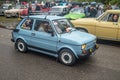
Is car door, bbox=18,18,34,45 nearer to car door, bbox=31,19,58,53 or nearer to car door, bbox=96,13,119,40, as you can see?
car door, bbox=31,19,58,53

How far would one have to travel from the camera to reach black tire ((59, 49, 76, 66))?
21.5ft

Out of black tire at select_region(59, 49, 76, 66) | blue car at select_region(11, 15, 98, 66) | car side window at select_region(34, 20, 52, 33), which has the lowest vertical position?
black tire at select_region(59, 49, 76, 66)

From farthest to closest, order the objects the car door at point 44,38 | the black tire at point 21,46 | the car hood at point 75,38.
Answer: the black tire at point 21,46, the car door at point 44,38, the car hood at point 75,38

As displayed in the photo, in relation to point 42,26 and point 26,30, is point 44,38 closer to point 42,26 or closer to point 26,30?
point 42,26

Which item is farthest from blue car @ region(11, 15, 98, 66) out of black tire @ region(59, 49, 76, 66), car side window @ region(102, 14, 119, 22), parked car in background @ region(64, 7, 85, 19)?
parked car in background @ region(64, 7, 85, 19)

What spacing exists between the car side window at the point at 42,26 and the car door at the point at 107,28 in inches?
134

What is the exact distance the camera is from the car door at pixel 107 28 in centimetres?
934

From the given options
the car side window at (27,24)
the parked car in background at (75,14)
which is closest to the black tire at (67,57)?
the car side window at (27,24)

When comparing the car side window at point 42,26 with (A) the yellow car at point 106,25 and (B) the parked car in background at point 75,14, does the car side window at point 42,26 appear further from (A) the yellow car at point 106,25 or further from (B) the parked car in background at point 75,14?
(B) the parked car in background at point 75,14

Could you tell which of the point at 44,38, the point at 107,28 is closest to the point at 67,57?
the point at 44,38

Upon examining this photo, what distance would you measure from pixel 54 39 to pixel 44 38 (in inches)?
17.8

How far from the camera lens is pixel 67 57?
6.66m

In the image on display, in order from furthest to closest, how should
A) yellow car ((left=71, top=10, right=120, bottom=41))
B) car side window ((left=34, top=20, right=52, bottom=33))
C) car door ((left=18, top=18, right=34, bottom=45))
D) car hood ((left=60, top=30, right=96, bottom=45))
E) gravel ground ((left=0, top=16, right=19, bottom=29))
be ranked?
gravel ground ((left=0, top=16, right=19, bottom=29))
yellow car ((left=71, top=10, right=120, bottom=41))
car door ((left=18, top=18, right=34, bottom=45))
car side window ((left=34, top=20, right=52, bottom=33))
car hood ((left=60, top=30, right=96, bottom=45))

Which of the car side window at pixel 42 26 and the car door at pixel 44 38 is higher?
the car side window at pixel 42 26
